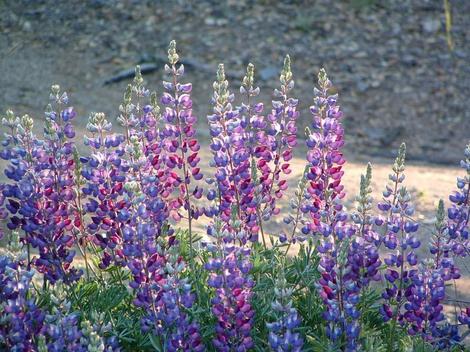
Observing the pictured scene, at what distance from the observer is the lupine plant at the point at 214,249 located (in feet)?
11.9

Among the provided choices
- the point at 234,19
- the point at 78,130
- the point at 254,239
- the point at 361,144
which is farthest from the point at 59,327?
the point at 234,19

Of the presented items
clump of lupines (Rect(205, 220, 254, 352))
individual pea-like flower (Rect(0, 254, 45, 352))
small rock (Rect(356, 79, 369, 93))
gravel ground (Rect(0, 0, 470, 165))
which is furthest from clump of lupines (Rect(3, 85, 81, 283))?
small rock (Rect(356, 79, 369, 93))

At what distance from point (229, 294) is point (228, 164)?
0.86 m

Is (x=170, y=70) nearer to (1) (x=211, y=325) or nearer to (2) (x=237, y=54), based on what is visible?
(1) (x=211, y=325)

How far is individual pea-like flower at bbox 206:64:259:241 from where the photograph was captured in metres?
4.14

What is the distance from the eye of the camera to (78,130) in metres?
8.16

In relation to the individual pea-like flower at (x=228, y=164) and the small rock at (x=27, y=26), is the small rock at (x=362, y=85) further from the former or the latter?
the individual pea-like flower at (x=228, y=164)

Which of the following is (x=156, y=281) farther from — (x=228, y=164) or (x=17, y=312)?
(x=228, y=164)

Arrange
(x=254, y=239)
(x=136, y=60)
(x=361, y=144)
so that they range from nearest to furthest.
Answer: (x=254, y=239)
(x=361, y=144)
(x=136, y=60)

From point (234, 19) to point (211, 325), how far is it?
704 cm

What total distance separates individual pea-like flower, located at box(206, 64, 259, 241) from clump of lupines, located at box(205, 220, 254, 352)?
518mm

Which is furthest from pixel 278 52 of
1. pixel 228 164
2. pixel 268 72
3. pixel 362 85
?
pixel 228 164

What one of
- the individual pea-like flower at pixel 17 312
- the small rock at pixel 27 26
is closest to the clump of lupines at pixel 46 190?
the individual pea-like flower at pixel 17 312

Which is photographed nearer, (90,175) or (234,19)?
(90,175)
